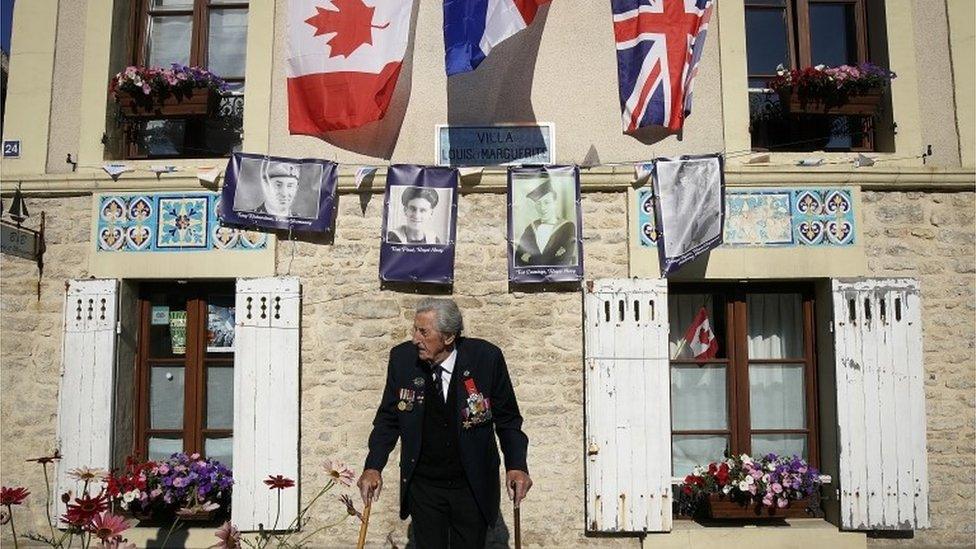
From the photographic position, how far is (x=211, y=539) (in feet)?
19.8

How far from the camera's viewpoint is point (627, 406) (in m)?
5.93

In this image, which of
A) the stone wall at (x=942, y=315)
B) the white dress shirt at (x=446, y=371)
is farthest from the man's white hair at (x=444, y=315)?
the stone wall at (x=942, y=315)

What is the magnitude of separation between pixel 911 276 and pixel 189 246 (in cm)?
498

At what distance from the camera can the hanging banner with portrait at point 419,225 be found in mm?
6195

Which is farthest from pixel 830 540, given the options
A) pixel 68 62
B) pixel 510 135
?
pixel 68 62

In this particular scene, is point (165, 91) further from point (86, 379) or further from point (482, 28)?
point (482, 28)

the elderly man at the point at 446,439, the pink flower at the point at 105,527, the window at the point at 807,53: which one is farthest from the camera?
the window at the point at 807,53

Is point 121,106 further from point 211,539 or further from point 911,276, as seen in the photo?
point 911,276

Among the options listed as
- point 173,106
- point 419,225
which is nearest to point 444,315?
point 419,225

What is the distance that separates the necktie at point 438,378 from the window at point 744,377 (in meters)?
2.46

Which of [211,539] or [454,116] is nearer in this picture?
[211,539]

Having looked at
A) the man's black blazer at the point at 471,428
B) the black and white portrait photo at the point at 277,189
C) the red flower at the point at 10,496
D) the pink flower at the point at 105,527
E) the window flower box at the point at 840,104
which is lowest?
the pink flower at the point at 105,527

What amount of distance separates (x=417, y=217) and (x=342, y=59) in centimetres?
122

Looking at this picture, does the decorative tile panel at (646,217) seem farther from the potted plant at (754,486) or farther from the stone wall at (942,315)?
the potted plant at (754,486)
